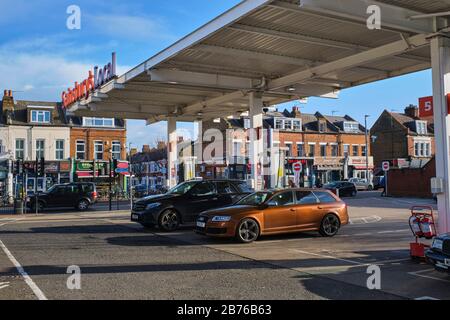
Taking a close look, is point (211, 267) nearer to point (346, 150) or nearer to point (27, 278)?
point (27, 278)

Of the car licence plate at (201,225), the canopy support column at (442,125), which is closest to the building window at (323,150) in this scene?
the car licence plate at (201,225)

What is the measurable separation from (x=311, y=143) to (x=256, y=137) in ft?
129

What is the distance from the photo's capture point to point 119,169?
2616 cm

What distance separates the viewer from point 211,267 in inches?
350

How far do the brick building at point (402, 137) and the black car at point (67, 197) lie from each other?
39.9 meters

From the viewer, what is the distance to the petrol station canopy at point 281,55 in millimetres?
10828

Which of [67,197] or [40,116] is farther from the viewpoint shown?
[40,116]

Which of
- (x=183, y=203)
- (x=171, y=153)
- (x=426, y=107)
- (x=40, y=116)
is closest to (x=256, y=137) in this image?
(x=183, y=203)

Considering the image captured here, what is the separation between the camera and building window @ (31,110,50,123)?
148 feet

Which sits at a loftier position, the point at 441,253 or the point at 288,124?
the point at 288,124

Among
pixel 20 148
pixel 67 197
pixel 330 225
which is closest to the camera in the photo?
pixel 330 225

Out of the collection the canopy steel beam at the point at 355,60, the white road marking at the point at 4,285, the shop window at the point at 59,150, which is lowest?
the white road marking at the point at 4,285

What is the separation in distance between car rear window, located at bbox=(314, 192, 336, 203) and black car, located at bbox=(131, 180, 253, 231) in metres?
2.91

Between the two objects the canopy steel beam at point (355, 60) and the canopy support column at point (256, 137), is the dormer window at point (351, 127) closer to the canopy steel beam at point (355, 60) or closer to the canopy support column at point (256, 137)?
the canopy support column at point (256, 137)
